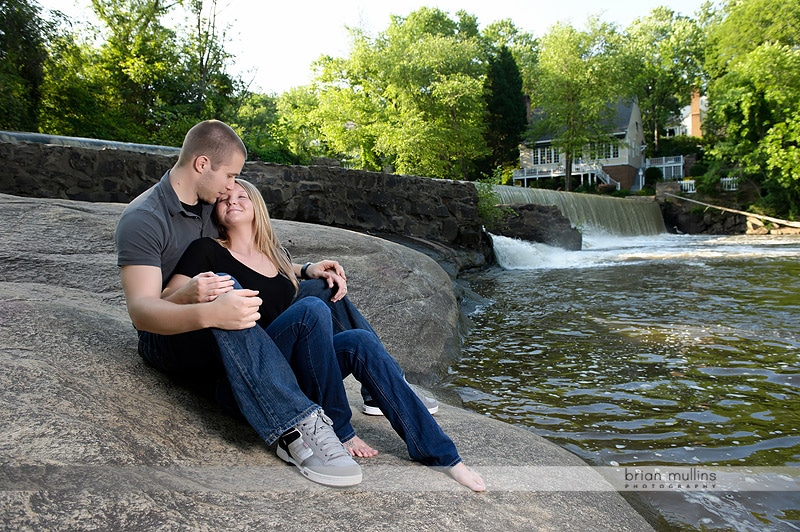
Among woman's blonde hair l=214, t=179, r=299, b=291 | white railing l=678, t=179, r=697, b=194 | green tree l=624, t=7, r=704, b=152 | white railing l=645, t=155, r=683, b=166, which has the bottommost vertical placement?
woman's blonde hair l=214, t=179, r=299, b=291

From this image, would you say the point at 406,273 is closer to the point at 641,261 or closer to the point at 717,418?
the point at 717,418

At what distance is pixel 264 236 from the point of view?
110 inches

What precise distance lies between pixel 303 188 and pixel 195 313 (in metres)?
8.99

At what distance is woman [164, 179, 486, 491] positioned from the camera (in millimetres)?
2395

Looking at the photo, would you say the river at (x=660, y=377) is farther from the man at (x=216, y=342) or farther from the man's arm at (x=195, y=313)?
the man's arm at (x=195, y=313)

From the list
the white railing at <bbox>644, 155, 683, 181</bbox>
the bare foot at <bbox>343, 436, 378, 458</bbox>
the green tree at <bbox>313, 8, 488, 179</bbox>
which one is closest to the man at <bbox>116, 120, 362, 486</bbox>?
the bare foot at <bbox>343, 436, 378, 458</bbox>

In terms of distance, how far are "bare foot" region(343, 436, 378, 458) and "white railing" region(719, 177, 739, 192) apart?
35575mm

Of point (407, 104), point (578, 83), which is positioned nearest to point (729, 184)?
point (578, 83)

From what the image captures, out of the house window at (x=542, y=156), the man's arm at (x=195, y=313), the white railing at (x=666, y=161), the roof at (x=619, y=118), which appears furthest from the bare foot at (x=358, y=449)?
the white railing at (x=666, y=161)

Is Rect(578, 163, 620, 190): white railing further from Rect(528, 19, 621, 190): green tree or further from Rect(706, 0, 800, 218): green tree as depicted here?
Rect(706, 0, 800, 218): green tree

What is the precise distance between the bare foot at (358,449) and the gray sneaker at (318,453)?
0.77 feet

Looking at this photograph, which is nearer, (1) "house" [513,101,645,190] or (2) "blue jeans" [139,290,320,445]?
(2) "blue jeans" [139,290,320,445]

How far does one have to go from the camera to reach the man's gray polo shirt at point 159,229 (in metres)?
2.35

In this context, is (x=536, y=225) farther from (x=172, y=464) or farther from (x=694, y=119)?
(x=694, y=119)
